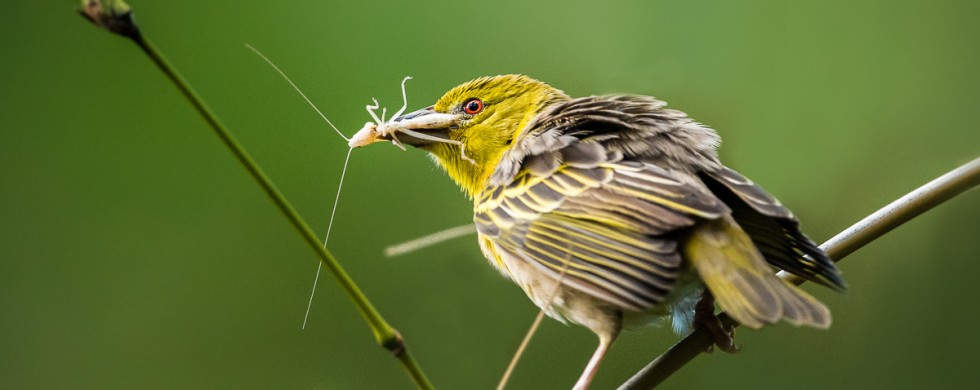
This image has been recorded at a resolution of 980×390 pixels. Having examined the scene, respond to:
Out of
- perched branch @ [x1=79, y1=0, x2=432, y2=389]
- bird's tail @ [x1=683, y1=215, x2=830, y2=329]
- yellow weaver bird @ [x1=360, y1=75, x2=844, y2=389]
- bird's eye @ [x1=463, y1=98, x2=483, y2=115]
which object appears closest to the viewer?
perched branch @ [x1=79, y1=0, x2=432, y2=389]

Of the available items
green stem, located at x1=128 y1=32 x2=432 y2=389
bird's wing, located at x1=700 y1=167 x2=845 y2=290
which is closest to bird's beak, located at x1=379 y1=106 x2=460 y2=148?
bird's wing, located at x1=700 y1=167 x2=845 y2=290

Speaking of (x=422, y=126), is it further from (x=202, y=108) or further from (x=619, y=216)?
(x=202, y=108)

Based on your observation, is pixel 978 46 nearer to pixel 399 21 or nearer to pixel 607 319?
pixel 607 319

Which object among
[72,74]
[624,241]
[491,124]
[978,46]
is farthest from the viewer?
[72,74]

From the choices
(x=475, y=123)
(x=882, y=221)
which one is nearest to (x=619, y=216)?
(x=882, y=221)

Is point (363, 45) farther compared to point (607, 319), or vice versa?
point (363, 45)

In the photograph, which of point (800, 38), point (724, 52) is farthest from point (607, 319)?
point (800, 38)

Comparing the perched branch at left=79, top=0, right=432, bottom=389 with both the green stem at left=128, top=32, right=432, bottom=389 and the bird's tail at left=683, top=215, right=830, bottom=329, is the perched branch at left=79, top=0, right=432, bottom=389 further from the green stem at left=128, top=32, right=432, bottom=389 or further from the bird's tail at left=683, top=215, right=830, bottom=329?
the bird's tail at left=683, top=215, right=830, bottom=329
